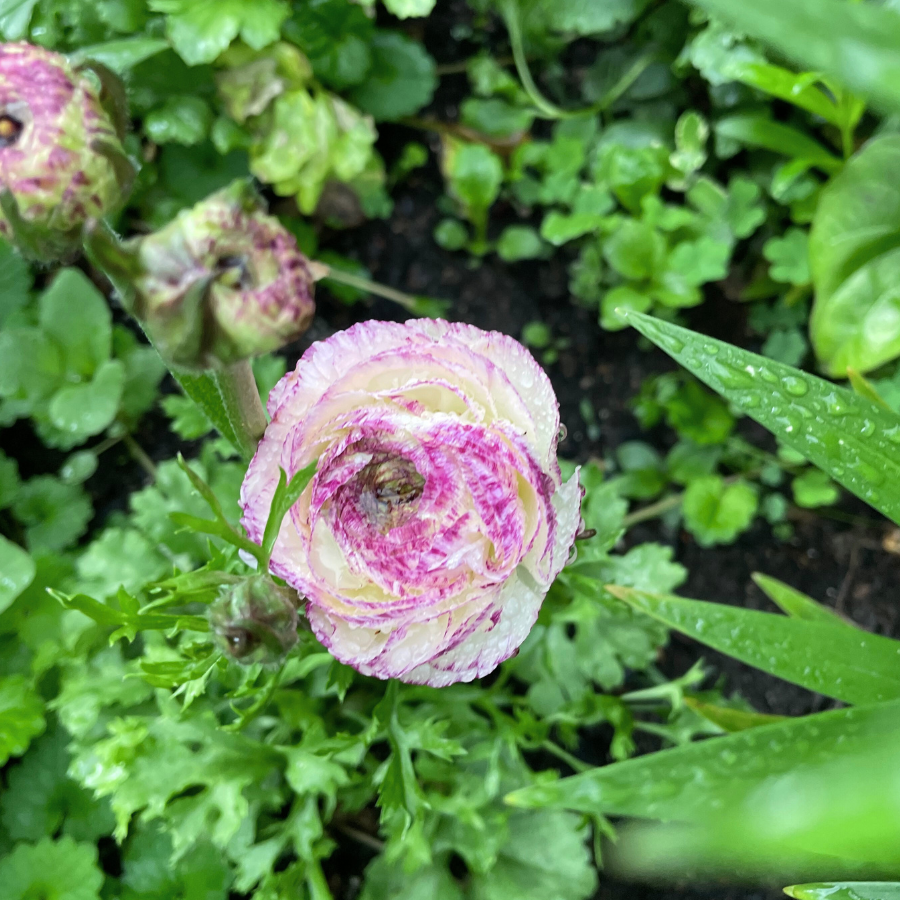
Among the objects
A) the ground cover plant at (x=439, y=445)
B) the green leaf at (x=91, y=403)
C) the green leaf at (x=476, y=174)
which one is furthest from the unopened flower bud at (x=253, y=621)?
the green leaf at (x=476, y=174)

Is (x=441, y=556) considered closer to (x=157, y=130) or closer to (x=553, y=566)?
(x=553, y=566)

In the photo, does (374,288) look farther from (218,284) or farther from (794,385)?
(218,284)

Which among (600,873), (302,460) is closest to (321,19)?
(302,460)

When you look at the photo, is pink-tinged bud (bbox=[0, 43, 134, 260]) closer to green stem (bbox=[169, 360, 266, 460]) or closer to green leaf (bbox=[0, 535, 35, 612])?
green stem (bbox=[169, 360, 266, 460])

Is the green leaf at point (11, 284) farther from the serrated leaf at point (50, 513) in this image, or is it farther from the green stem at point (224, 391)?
the green stem at point (224, 391)

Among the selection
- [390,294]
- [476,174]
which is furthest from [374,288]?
[476,174]
